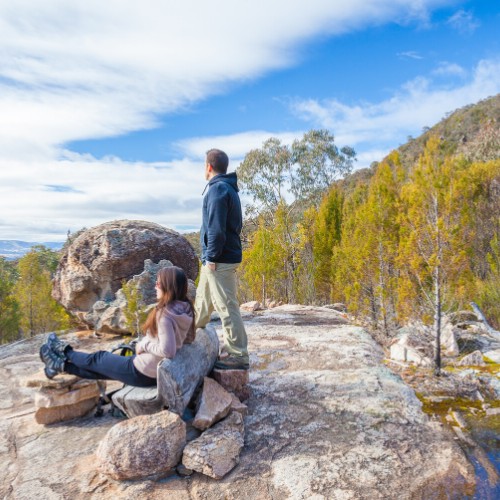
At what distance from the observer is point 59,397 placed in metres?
2.74

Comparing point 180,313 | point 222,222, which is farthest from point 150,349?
point 222,222

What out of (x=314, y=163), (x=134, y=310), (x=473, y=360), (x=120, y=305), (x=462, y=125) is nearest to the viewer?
(x=473, y=360)

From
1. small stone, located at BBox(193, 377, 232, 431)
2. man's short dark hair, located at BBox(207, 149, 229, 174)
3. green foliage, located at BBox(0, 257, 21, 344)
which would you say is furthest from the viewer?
green foliage, located at BBox(0, 257, 21, 344)

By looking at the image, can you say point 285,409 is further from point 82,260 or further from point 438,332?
point 82,260

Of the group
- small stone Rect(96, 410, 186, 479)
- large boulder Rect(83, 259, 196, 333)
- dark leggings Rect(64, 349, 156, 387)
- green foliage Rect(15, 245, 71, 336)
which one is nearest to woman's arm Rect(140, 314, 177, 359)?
dark leggings Rect(64, 349, 156, 387)

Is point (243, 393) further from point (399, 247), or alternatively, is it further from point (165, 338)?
point (399, 247)

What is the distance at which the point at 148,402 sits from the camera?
2.52 m

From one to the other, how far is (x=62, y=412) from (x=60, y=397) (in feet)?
0.49

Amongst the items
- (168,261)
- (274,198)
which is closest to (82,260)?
(168,261)

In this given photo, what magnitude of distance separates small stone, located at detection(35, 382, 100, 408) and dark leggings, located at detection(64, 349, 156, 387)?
13cm

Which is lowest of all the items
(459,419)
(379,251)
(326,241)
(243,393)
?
(459,419)

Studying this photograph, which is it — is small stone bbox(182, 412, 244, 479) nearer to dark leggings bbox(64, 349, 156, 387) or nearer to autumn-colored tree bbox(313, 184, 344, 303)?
dark leggings bbox(64, 349, 156, 387)

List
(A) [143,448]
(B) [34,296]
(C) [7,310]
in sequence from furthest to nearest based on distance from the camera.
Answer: (C) [7,310] < (B) [34,296] < (A) [143,448]

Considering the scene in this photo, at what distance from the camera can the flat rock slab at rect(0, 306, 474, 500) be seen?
2.08 meters
